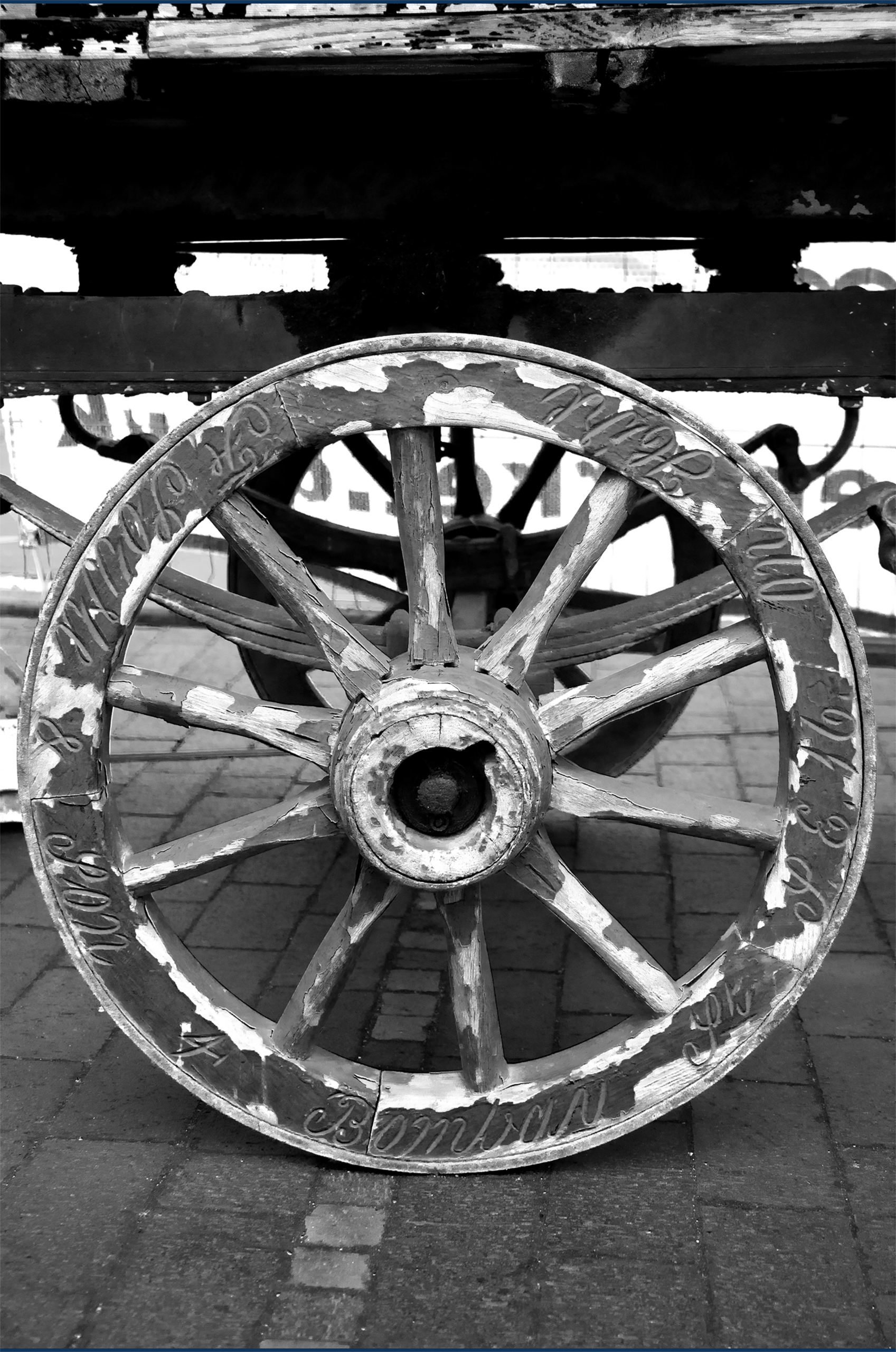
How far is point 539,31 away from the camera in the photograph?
1.61m

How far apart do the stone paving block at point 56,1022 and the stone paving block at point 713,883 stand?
4.32 feet

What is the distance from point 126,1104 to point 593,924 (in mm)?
895

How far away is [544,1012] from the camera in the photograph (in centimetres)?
247

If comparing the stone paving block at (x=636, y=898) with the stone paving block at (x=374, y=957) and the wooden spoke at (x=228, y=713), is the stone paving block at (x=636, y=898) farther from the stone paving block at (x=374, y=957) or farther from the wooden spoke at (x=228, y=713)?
the wooden spoke at (x=228, y=713)

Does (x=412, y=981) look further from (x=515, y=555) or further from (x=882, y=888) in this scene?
(x=882, y=888)

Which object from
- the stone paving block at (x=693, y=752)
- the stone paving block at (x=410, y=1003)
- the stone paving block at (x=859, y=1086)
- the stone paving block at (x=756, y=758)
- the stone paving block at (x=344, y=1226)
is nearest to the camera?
the stone paving block at (x=344, y=1226)

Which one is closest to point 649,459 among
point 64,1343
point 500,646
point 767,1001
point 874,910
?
point 500,646

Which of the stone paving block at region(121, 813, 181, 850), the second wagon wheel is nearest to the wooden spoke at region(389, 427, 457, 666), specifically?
the second wagon wheel

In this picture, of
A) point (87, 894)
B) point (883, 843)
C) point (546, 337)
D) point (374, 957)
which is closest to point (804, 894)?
point (546, 337)

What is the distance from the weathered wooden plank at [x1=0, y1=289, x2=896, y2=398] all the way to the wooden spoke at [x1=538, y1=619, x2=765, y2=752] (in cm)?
43

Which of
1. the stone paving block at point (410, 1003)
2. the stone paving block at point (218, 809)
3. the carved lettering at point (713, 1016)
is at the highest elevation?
the stone paving block at point (218, 809)

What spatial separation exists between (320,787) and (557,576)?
0.47 metres

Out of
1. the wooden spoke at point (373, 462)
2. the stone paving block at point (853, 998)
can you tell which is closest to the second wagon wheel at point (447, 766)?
the stone paving block at point (853, 998)

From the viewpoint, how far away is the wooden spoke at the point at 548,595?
1830mm
